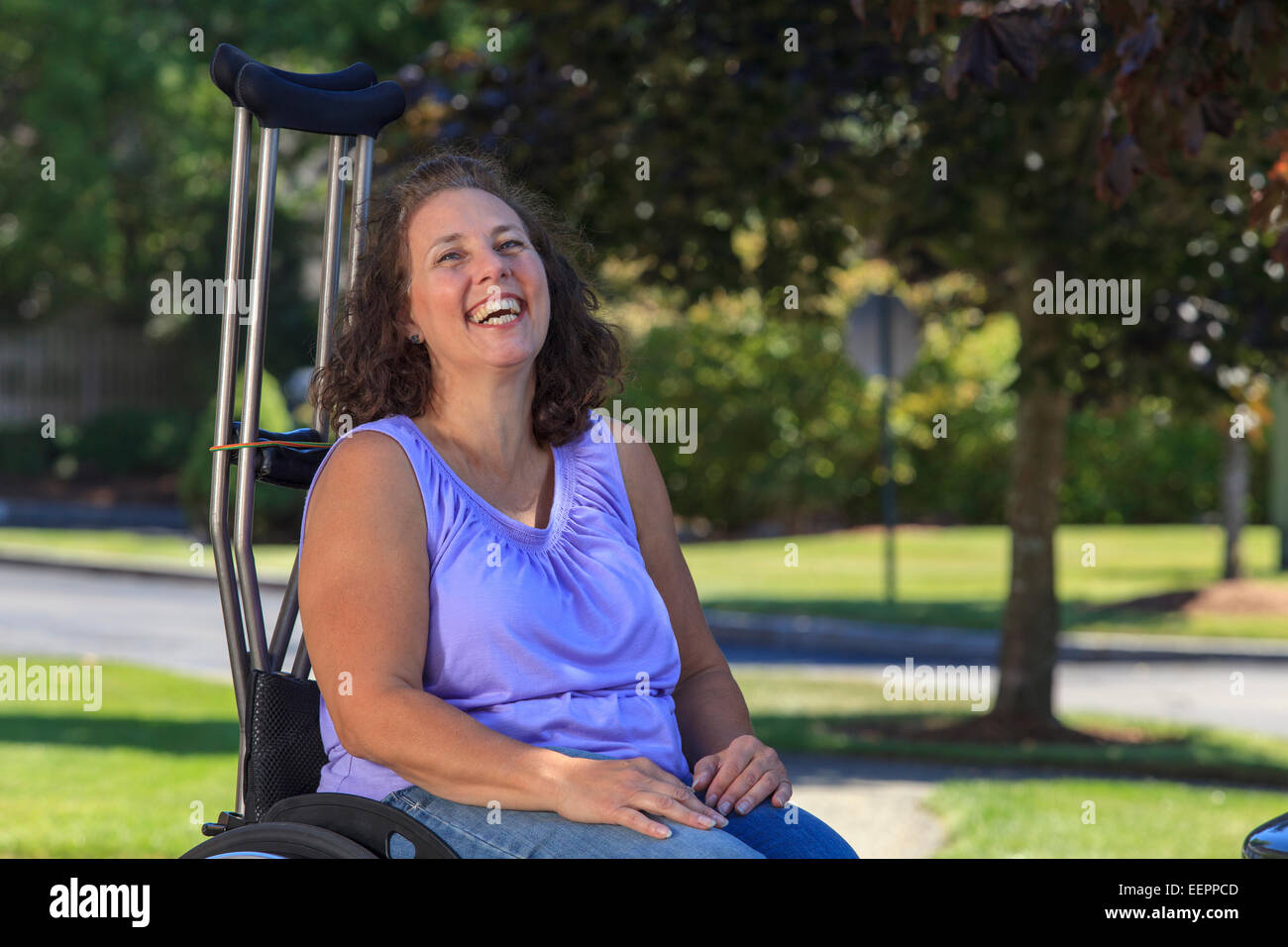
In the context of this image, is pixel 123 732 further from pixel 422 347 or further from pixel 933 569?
pixel 933 569

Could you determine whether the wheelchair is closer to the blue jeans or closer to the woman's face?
the blue jeans

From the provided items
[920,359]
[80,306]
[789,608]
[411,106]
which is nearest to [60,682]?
[411,106]

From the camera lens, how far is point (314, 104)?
3.13 metres

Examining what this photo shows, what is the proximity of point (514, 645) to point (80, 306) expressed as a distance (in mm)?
29266

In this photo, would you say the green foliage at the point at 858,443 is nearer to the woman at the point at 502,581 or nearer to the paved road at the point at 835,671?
the paved road at the point at 835,671

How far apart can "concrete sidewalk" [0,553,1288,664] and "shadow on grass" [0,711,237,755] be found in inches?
233

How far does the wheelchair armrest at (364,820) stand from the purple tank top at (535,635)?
76mm

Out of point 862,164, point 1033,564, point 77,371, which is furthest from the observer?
point 77,371

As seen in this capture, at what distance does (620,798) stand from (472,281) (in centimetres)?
87

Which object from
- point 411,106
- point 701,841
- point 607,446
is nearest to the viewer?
point 701,841

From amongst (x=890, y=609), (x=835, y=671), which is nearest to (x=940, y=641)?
(x=835, y=671)
